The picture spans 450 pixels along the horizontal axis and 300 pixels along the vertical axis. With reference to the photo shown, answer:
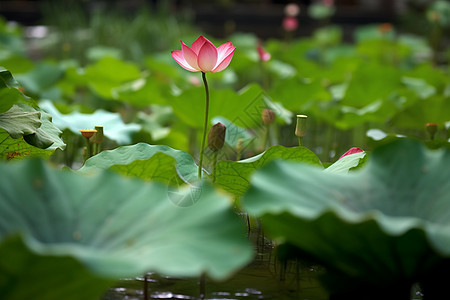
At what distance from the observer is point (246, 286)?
1159 mm

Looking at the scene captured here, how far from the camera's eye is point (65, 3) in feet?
17.3

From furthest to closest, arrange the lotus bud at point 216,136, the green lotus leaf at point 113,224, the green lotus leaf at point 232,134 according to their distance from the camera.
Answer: the green lotus leaf at point 232,134 < the lotus bud at point 216,136 < the green lotus leaf at point 113,224

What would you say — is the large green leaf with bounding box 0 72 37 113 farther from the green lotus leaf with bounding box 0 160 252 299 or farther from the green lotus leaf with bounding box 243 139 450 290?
the green lotus leaf with bounding box 243 139 450 290

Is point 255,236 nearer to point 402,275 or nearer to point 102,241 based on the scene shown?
point 402,275

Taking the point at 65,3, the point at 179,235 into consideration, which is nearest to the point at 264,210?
the point at 179,235

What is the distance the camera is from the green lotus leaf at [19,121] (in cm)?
110

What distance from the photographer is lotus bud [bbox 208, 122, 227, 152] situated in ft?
3.95

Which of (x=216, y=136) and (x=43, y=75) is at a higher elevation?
(x=43, y=75)

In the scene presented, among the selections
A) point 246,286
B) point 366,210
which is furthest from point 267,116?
point 366,210

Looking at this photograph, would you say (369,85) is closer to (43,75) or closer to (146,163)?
(43,75)

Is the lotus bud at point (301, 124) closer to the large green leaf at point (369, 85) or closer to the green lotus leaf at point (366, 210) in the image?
the green lotus leaf at point (366, 210)

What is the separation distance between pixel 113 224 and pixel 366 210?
32 centimetres

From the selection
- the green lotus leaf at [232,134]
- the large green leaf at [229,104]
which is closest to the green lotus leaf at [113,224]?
the green lotus leaf at [232,134]

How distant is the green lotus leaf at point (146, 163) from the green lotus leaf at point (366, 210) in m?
0.30
